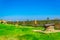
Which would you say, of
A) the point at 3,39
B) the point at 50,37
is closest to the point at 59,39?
the point at 50,37

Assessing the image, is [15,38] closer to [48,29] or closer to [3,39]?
[3,39]

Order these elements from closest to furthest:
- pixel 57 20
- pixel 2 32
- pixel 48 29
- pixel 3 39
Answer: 1. pixel 3 39
2. pixel 2 32
3. pixel 48 29
4. pixel 57 20

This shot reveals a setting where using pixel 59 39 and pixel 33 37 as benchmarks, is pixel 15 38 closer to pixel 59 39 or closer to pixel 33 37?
pixel 33 37

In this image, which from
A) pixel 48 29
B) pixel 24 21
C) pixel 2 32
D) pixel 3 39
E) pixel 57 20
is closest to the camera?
pixel 3 39

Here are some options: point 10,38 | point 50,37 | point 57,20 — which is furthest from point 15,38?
point 57,20

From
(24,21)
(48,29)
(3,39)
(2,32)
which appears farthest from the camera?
(24,21)

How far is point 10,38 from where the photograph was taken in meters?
16.9

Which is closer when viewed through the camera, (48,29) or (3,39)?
(3,39)

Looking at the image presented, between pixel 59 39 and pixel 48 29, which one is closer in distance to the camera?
pixel 59 39

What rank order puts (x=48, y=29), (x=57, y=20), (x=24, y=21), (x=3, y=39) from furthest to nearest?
(x=24, y=21) → (x=57, y=20) → (x=48, y=29) → (x=3, y=39)

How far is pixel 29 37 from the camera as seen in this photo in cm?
1772

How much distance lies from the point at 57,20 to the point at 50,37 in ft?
73.4

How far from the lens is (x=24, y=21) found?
42969 mm

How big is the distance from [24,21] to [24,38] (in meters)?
25.8
